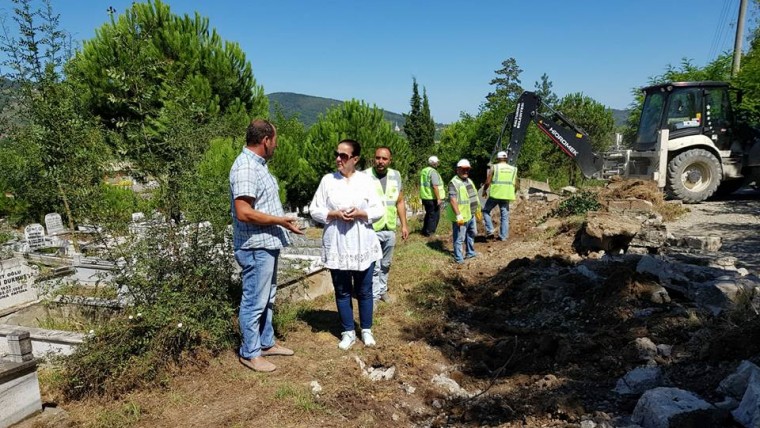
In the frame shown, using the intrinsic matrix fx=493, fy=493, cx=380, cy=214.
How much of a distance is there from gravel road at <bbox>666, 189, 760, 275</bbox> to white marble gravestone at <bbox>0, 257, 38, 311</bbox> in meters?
8.99

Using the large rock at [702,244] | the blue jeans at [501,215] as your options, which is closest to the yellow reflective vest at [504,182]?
the blue jeans at [501,215]

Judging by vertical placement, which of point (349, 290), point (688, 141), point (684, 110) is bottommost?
point (349, 290)

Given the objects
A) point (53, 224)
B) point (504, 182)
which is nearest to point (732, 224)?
point (504, 182)

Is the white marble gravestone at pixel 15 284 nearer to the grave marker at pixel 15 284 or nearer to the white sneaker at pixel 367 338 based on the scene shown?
the grave marker at pixel 15 284

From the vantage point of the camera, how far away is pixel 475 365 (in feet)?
13.6

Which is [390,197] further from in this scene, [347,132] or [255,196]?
[347,132]

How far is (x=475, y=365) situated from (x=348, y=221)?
5.32 ft

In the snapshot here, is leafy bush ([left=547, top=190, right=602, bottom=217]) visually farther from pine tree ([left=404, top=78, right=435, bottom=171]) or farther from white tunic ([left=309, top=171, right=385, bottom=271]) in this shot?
pine tree ([left=404, top=78, right=435, bottom=171])

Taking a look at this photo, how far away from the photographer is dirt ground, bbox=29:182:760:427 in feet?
10.4

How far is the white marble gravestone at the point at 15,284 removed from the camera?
6023 millimetres

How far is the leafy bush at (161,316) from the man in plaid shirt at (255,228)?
0.28 m

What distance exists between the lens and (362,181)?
4148 millimetres

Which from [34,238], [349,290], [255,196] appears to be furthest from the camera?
[34,238]

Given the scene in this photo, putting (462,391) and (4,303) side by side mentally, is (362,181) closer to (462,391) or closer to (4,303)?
(462,391)
